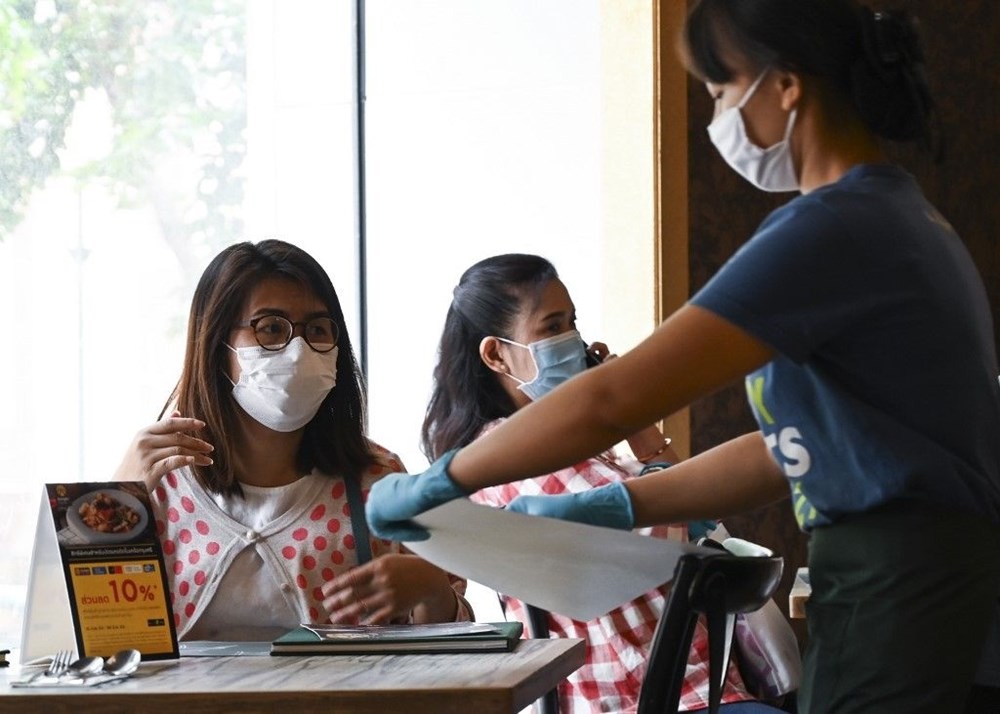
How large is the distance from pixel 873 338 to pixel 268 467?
1.24 m

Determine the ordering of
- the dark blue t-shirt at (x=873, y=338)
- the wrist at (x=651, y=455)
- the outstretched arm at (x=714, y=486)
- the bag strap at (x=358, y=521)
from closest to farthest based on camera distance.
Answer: the dark blue t-shirt at (x=873, y=338)
the outstretched arm at (x=714, y=486)
the bag strap at (x=358, y=521)
the wrist at (x=651, y=455)

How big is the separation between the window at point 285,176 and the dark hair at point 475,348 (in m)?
1.09

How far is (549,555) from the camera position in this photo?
1.46 meters

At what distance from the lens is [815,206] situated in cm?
123

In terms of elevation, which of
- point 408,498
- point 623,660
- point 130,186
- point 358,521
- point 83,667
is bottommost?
point 623,660

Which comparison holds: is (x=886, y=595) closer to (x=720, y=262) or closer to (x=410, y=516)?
(x=410, y=516)

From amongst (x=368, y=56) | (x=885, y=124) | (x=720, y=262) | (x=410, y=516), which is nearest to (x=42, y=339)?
(x=368, y=56)

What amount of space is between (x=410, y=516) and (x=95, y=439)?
224cm

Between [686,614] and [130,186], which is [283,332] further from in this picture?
[130,186]

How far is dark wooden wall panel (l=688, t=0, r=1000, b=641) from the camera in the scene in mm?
3773

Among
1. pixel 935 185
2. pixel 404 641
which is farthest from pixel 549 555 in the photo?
pixel 935 185

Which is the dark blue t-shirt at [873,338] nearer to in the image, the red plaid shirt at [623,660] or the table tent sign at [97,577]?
the table tent sign at [97,577]

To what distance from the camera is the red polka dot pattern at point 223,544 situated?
2.11m

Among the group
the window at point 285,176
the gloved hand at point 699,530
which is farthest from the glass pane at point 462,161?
the gloved hand at point 699,530
